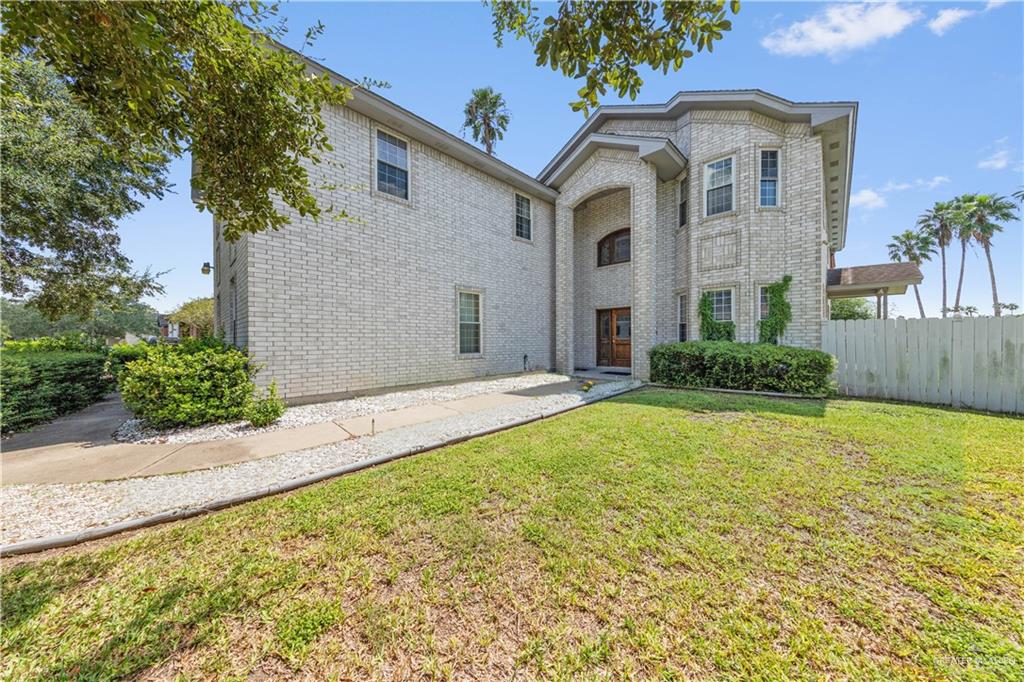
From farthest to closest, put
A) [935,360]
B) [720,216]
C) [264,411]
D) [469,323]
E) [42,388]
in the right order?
1. [469,323]
2. [720,216]
3. [935,360]
4. [42,388]
5. [264,411]

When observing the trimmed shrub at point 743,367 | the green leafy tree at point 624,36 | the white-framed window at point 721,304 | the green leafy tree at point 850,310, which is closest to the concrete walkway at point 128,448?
the green leafy tree at point 624,36

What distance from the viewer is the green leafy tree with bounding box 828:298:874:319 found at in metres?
28.6

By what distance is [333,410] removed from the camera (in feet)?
22.1

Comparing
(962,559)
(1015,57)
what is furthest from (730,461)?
(1015,57)

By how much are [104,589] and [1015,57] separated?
1294cm

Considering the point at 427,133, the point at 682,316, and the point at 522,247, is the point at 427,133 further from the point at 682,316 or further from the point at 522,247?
the point at 682,316

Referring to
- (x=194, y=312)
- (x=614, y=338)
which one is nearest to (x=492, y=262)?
(x=614, y=338)

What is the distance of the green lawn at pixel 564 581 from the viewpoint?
1746 mm

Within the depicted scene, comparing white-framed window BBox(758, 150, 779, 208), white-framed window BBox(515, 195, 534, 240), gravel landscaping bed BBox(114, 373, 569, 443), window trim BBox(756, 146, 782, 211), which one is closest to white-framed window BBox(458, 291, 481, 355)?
gravel landscaping bed BBox(114, 373, 569, 443)

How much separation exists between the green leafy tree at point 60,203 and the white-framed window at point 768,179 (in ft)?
50.0

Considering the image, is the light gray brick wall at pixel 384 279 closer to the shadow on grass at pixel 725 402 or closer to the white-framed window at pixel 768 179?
the shadow on grass at pixel 725 402

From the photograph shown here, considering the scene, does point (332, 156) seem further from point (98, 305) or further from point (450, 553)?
point (98, 305)

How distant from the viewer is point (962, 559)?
242 cm

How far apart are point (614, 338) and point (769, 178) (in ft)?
22.3
